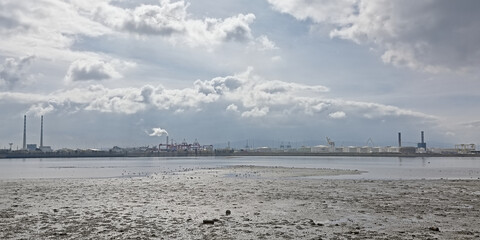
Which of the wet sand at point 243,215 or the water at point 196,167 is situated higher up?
the wet sand at point 243,215

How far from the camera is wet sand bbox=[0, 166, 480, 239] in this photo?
17766 millimetres

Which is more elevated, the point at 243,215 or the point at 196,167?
the point at 243,215

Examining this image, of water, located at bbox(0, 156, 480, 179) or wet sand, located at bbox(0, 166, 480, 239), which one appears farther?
water, located at bbox(0, 156, 480, 179)

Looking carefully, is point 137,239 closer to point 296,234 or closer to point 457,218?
point 296,234

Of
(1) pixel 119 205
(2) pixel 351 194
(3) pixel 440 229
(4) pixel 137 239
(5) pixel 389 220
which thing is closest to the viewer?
(4) pixel 137 239

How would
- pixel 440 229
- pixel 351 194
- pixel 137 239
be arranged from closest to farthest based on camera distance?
pixel 137 239
pixel 440 229
pixel 351 194

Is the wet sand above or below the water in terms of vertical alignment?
above

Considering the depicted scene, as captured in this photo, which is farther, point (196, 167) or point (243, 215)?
point (196, 167)

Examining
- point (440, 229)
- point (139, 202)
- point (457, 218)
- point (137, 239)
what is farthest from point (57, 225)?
point (457, 218)

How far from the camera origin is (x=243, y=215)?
22.9m

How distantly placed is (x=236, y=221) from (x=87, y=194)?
17.5 metres

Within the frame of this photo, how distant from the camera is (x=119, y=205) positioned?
89.0ft

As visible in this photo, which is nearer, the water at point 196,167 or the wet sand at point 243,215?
the wet sand at point 243,215

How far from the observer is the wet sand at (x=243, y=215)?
1777cm
